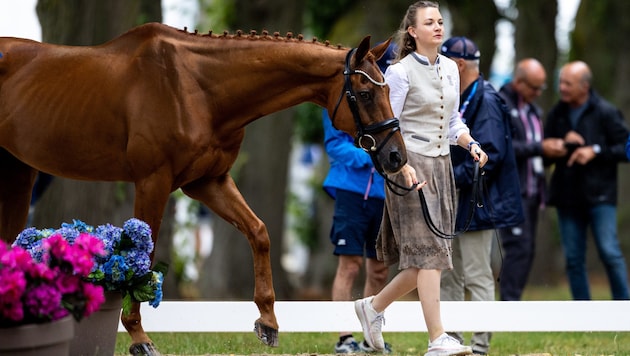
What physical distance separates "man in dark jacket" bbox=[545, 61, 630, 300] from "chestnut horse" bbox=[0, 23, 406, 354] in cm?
399

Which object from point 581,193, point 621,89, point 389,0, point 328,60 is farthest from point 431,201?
point 621,89

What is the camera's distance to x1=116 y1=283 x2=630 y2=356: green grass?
7.26 m

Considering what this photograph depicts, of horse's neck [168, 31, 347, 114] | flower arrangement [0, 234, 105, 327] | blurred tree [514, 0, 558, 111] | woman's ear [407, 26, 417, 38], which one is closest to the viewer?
flower arrangement [0, 234, 105, 327]

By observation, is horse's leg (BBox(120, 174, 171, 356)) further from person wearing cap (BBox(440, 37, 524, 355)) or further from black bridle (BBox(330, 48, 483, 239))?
person wearing cap (BBox(440, 37, 524, 355))

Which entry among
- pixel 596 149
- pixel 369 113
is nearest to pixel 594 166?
pixel 596 149

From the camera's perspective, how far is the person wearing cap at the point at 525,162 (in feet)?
30.6

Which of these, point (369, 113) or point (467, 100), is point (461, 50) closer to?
point (467, 100)

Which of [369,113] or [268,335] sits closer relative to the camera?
[369,113]

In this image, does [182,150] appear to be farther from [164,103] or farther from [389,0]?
[389,0]

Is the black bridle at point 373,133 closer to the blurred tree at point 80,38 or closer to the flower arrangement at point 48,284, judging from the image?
the flower arrangement at point 48,284

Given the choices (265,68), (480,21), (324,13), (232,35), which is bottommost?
(265,68)

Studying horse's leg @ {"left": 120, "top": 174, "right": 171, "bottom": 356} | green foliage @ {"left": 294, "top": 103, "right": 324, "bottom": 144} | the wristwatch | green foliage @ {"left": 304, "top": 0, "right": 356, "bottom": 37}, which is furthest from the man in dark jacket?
green foliage @ {"left": 294, "top": 103, "right": 324, "bottom": 144}

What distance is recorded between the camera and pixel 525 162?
9500 mm

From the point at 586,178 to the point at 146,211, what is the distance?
4668 millimetres
